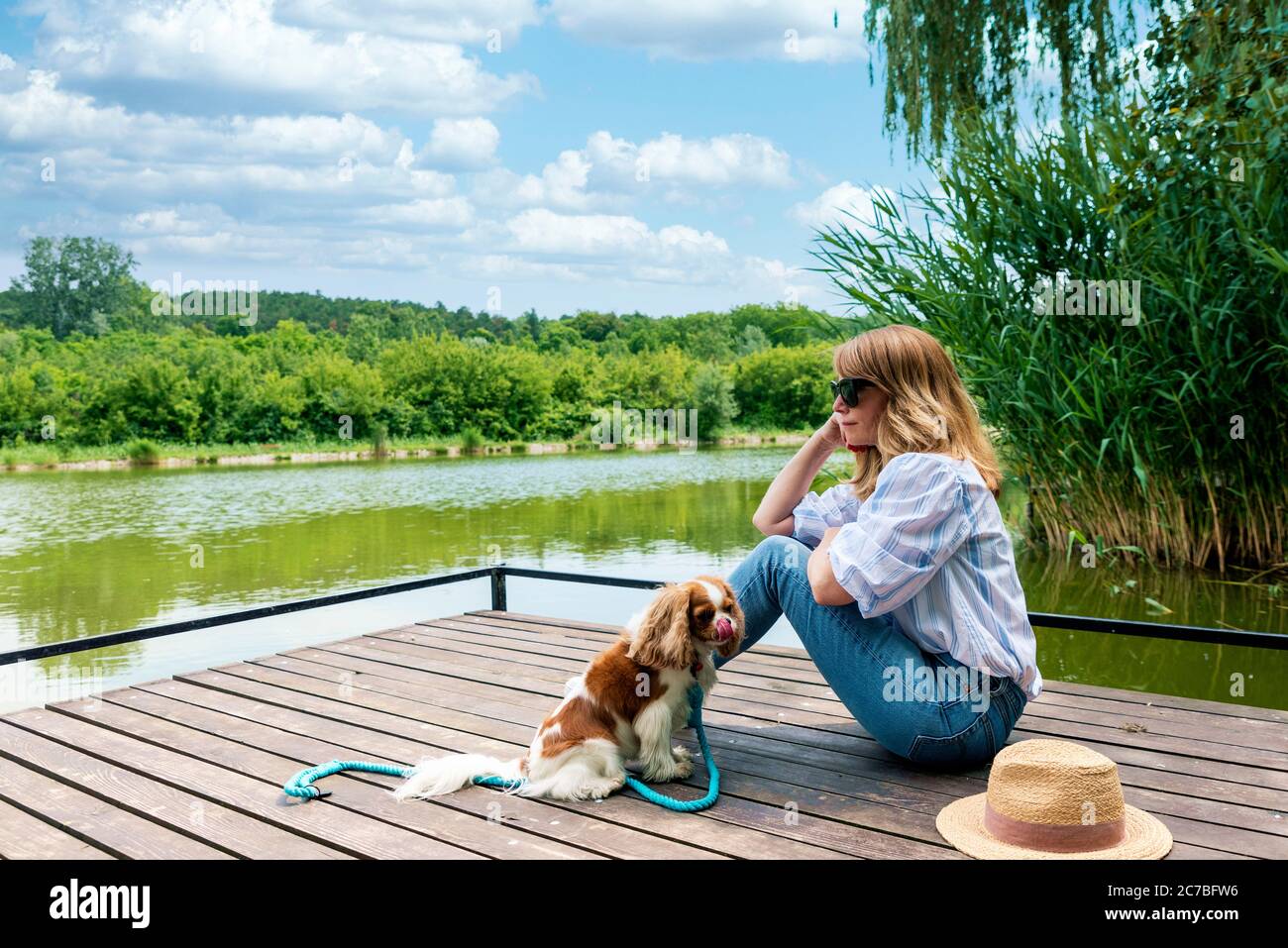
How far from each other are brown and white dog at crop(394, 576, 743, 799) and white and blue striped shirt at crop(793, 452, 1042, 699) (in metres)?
0.37

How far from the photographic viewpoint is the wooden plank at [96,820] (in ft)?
7.07

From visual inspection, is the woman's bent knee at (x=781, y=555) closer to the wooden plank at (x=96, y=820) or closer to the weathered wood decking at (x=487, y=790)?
the weathered wood decking at (x=487, y=790)

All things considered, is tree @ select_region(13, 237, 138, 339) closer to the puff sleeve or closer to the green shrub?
the green shrub

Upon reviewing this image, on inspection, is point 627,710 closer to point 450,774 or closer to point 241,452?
point 450,774

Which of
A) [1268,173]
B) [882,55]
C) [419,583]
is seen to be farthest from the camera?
[882,55]

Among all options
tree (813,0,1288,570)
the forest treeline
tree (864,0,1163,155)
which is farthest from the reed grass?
the forest treeline

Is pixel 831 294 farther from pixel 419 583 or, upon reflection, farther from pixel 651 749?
pixel 651 749

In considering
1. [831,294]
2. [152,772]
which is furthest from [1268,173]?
[152,772]

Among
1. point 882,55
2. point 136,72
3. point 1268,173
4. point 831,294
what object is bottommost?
point 831,294

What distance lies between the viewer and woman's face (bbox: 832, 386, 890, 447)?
234cm

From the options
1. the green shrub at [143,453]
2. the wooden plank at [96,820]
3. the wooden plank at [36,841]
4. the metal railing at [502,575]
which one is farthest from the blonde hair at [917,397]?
the green shrub at [143,453]

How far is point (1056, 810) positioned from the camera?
1923mm

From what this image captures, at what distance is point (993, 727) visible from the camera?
93.8 inches
